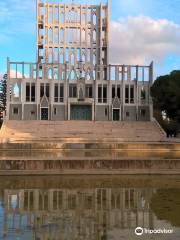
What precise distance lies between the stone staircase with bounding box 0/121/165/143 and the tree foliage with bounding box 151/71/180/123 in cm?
259

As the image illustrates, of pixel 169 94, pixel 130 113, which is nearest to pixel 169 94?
pixel 169 94

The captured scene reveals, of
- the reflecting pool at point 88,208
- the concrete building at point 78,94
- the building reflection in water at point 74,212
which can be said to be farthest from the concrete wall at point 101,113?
the building reflection in water at point 74,212

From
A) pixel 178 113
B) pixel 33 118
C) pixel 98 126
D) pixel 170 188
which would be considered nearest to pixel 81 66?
pixel 33 118

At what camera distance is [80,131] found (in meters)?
45.3

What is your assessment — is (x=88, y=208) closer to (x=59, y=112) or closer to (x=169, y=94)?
(x=169, y=94)

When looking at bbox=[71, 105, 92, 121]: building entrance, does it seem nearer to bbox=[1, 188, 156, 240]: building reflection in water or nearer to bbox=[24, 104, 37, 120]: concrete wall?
bbox=[24, 104, 37, 120]: concrete wall

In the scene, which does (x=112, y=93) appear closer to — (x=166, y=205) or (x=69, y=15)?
(x=69, y=15)

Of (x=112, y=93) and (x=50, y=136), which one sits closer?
(x=50, y=136)

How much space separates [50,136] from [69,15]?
2937cm

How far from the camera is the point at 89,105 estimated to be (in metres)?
58.3

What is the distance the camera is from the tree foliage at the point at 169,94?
156 feet

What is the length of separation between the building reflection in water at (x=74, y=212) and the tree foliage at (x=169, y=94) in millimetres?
35876
